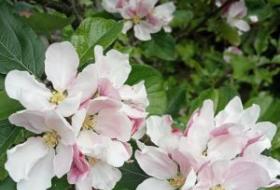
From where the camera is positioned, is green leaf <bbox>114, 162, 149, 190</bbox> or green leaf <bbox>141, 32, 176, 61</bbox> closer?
green leaf <bbox>114, 162, 149, 190</bbox>

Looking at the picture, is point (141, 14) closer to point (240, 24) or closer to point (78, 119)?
point (240, 24)

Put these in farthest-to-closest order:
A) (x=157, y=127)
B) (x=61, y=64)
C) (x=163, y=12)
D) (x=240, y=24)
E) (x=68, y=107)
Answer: (x=240, y=24) → (x=163, y=12) → (x=157, y=127) → (x=61, y=64) → (x=68, y=107)

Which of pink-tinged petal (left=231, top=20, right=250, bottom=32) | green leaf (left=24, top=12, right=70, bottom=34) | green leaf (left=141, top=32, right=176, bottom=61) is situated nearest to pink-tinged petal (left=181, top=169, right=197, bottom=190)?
green leaf (left=24, top=12, right=70, bottom=34)

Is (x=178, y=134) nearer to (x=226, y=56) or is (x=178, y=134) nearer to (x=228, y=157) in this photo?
(x=228, y=157)

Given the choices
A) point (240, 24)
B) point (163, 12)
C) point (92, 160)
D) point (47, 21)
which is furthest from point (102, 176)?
point (240, 24)

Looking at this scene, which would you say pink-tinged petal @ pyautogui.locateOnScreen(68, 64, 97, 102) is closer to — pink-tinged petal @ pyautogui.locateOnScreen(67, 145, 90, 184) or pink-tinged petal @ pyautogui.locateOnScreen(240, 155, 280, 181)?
pink-tinged petal @ pyautogui.locateOnScreen(67, 145, 90, 184)

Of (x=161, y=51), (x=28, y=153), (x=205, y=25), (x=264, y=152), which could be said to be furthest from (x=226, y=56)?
(x=28, y=153)
